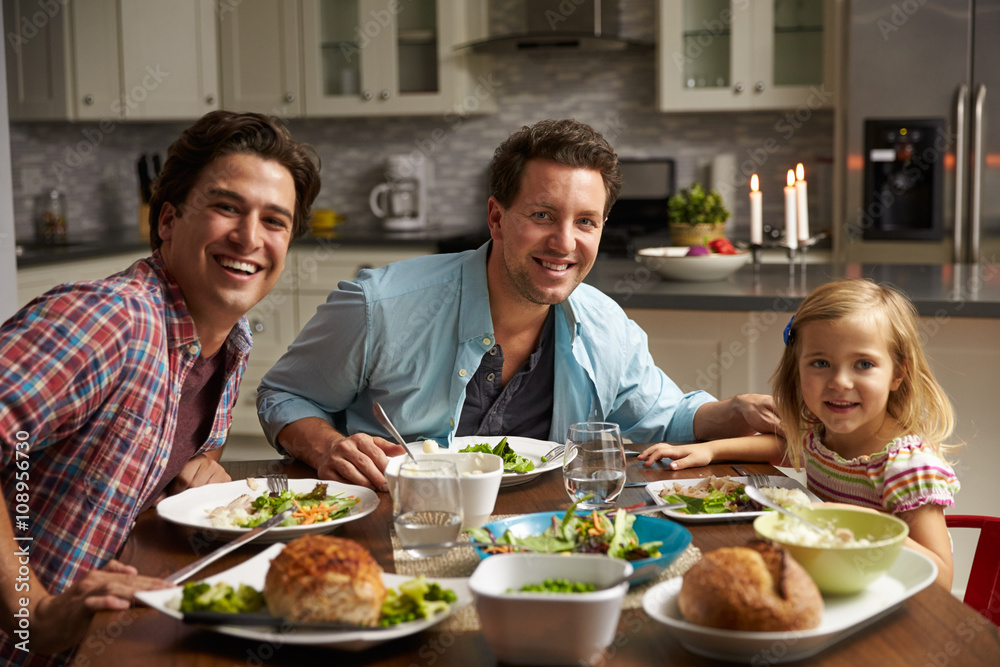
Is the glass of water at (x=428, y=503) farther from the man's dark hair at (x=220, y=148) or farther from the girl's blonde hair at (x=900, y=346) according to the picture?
the girl's blonde hair at (x=900, y=346)

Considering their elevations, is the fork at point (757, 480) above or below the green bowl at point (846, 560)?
below

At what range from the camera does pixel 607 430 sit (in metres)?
1.25

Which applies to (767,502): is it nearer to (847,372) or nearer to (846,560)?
(846,560)

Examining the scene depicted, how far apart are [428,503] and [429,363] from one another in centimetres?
80

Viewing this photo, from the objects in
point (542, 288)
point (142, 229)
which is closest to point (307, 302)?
point (142, 229)

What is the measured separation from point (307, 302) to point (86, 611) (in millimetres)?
3823

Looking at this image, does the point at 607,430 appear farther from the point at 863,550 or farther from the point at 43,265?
the point at 43,265

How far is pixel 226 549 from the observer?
110 cm

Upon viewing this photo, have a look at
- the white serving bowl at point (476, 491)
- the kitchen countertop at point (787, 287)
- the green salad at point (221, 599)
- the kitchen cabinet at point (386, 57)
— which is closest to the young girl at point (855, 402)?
the white serving bowl at point (476, 491)

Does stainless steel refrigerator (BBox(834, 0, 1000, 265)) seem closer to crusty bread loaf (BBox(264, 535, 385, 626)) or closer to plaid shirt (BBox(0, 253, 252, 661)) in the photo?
plaid shirt (BBox(0, 253, 252, 661))

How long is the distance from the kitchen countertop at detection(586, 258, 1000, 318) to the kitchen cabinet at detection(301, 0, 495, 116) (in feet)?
6.89

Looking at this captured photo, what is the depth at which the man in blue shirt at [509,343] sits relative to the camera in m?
1.83

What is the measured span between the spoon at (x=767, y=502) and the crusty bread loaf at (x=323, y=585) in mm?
492

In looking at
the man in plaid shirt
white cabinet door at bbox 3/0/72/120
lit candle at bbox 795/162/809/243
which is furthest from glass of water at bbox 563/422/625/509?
white cabinet door at bbox 3/0/72/120
